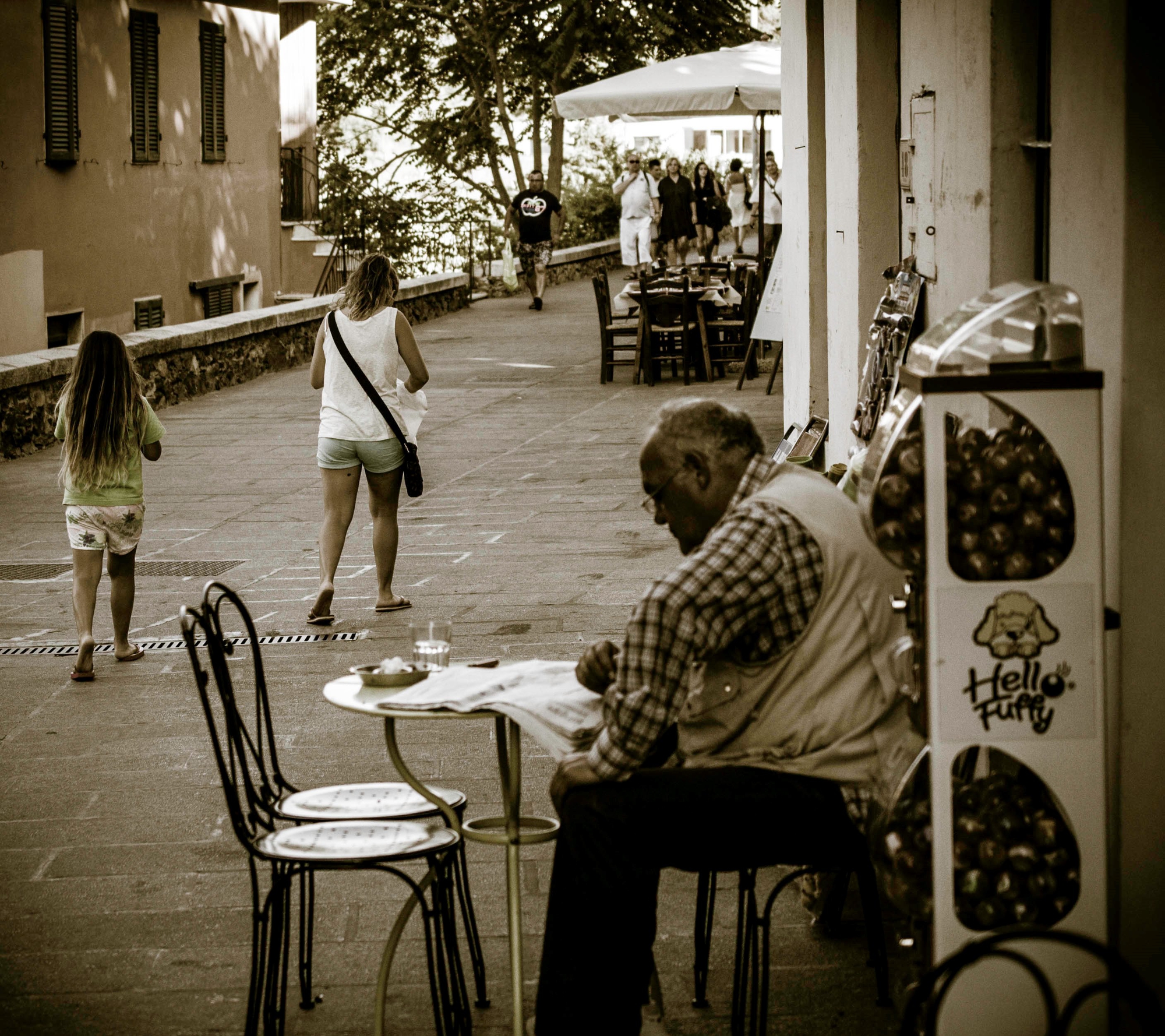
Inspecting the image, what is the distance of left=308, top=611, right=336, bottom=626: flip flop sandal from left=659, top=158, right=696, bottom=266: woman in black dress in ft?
60.5

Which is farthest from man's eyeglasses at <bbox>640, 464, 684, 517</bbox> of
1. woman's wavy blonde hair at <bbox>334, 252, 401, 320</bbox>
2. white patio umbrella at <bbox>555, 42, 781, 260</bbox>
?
white patio umbrella at <bbox>555, 42, 781, 260</bbox>

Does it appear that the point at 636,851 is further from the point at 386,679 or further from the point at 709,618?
the point at 386,679

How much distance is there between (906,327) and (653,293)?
979 centimetres

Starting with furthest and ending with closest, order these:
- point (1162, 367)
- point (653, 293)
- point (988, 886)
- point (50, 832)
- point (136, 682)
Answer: point (653, 293) < point (136, 682) < point (50, 832) < point (1162, 367) < point (988, 886)

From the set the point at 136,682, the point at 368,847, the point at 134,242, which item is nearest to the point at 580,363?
the point at 134,242

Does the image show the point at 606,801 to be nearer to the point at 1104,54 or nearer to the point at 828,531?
the point at 828,531

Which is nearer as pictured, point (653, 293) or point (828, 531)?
point (828, 531)

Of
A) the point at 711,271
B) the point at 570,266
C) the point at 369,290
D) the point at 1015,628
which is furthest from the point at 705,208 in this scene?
the point at 1015,628

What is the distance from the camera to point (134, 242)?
21.1m

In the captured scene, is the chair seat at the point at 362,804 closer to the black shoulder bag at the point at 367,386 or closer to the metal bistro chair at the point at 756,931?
the metal bistro chair at the point at 756,931

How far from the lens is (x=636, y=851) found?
3.50 meters

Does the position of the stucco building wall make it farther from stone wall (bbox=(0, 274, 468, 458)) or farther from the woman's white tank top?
the woman's white tank top

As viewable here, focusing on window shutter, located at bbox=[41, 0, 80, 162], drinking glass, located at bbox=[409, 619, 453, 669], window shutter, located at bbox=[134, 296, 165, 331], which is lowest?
drinking glass, located at bbox=[409, 619, 453, 669]

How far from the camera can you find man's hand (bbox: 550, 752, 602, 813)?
3525 millimetres
